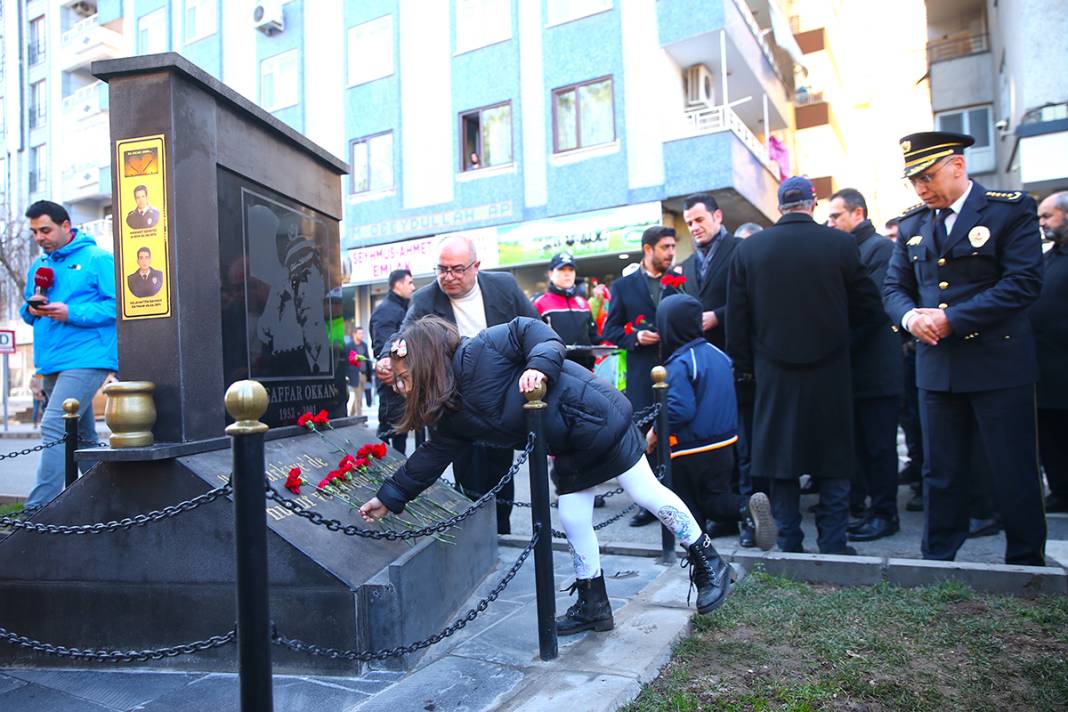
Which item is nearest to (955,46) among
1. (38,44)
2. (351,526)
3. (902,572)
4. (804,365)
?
(804,365)

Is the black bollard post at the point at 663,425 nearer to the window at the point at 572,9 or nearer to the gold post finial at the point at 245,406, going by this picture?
the gold post finial at the point at 245,406

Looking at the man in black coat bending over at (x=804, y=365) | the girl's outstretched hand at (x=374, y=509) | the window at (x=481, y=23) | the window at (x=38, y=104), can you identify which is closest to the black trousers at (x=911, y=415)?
the man in black coat bending over at (x=804, y=365)

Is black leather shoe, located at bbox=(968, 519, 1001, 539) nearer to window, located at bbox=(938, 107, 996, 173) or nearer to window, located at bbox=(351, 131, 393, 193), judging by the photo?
window, located at bbox=(938, 107, 996, 173)

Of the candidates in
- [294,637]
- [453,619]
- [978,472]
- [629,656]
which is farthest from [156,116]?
[978,472]

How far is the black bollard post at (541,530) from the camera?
10.6ft

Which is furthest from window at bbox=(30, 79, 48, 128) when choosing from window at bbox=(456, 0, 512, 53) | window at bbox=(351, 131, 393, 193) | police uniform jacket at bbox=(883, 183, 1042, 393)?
police uniform jacket at bbox=(883, 183, 1042, 393)

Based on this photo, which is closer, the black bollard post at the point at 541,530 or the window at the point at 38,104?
the black bollard post at the point at 541,530

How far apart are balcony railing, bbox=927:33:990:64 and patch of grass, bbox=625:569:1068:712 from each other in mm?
21594

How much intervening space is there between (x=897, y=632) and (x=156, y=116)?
4.06 meters

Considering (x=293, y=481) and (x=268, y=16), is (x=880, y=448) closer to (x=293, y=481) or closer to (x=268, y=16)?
(x=293, y=481)

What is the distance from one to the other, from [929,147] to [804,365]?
1.36 metres

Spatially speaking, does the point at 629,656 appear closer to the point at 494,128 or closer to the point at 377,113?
the point at 494,128

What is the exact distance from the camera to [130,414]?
11.2ft

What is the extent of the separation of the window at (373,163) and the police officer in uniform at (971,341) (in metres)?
19.3
